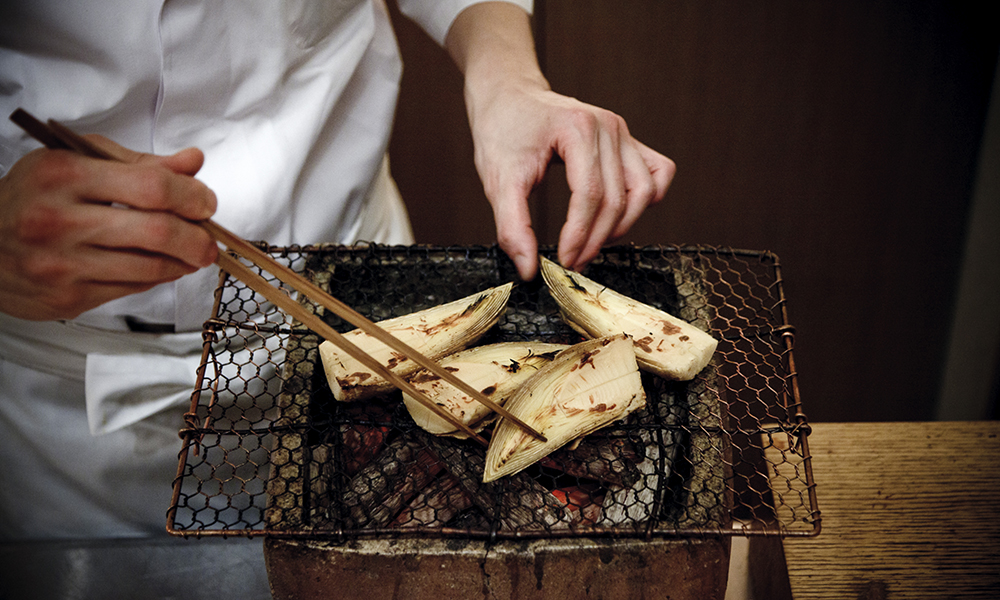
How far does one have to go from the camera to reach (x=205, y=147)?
895 millimetres

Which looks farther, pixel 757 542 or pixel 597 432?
pixel 757 542

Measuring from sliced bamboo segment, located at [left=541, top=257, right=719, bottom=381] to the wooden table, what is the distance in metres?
0.36

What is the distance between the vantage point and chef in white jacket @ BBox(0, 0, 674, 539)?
0.52 metres

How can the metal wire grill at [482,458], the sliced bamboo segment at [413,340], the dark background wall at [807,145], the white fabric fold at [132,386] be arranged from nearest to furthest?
the metal wire grill at [482,458] → the sliced bamboo segment at [413,340] → the white fabric fold at [132,386] → the dark background wall at [807,145]

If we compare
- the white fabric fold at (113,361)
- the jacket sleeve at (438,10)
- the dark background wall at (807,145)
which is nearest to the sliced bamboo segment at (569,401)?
the white fabric fold at (113,361)

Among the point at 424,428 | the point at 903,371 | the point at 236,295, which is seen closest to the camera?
the point at 424,428

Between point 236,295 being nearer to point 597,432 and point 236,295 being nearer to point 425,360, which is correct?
point 425,360

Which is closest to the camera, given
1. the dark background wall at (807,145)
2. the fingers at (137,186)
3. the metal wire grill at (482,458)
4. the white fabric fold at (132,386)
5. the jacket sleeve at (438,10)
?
the fingers at (137,186)

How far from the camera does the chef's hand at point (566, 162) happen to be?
85 centimetres

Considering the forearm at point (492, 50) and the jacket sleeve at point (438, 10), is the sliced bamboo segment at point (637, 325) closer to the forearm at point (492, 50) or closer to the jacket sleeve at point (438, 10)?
the forearm at point (492, 50)

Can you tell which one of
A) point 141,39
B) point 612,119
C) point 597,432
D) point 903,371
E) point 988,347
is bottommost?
point 903,371

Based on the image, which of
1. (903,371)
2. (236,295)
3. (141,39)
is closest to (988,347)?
(903,371)

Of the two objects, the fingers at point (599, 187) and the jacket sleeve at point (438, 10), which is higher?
the jacket sleeve at point (438, 10)

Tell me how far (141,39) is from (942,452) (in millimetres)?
1397
